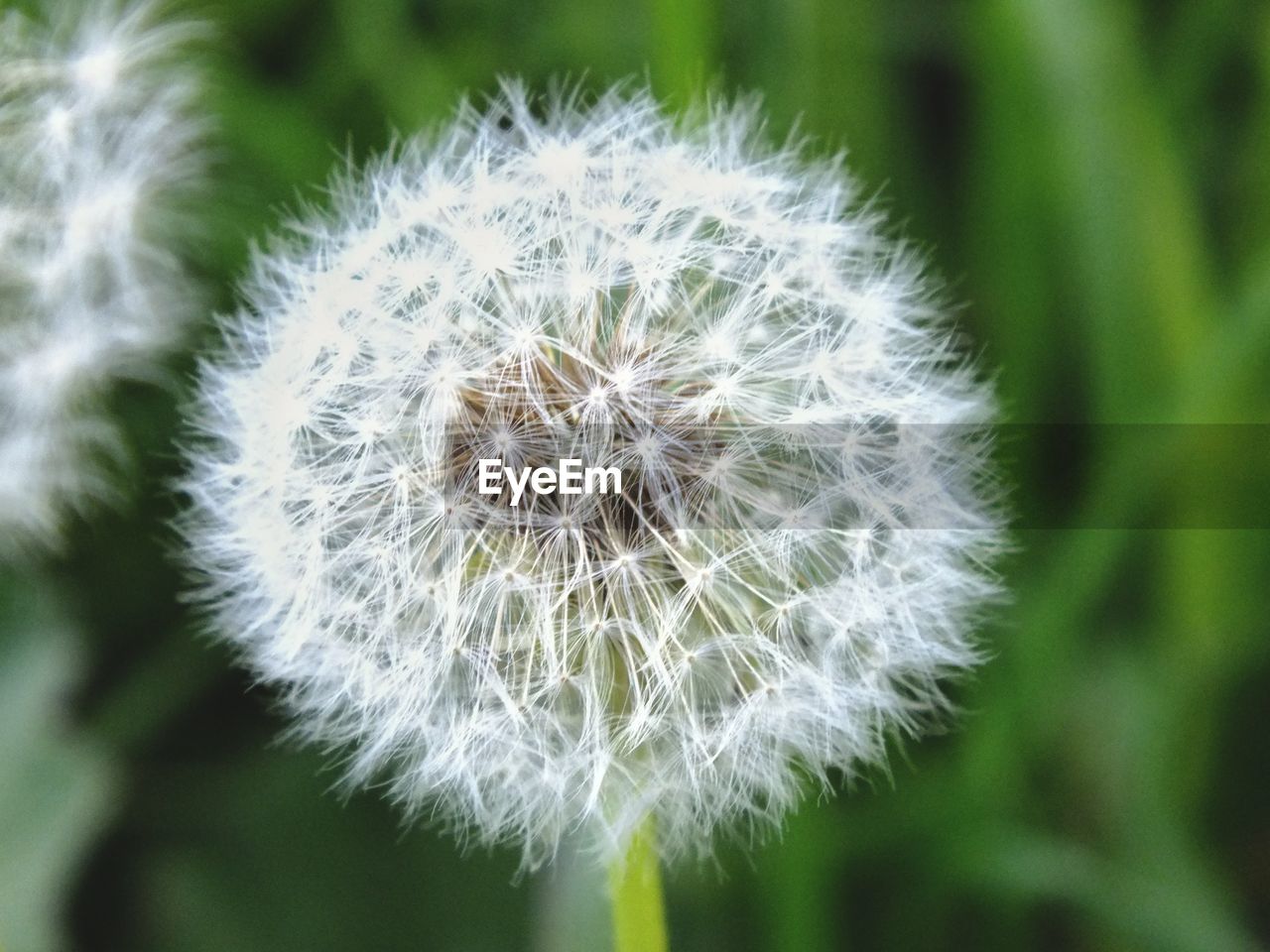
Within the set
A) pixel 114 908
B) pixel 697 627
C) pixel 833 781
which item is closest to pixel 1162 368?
pixel 833 781

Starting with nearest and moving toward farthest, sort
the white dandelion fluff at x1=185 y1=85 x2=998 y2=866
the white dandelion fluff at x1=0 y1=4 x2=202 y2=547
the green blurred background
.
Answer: the white dandelion fluff at x1=185 y1=85 x2=998 y2=866
the white dandelion fluff at x1=0 y1=4 x2=202 y2=547
the green blurred background

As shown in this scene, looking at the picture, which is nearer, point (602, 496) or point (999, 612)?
point (602, 496)

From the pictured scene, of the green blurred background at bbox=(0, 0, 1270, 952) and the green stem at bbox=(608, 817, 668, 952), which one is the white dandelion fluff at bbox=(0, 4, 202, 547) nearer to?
the green blurred background at bbox=(0, 0, 1270, 952)

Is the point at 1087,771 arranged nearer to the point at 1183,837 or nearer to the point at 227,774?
the point at 1183,837

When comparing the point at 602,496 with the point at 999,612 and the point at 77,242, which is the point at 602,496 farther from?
the point at 999,612

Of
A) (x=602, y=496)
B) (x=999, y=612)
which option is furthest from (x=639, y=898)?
(x=999, y=612)

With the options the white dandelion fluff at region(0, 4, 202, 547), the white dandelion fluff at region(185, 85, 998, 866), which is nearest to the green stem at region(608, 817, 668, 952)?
the white dandelion fluff at region(185, 85, 998, 866)
